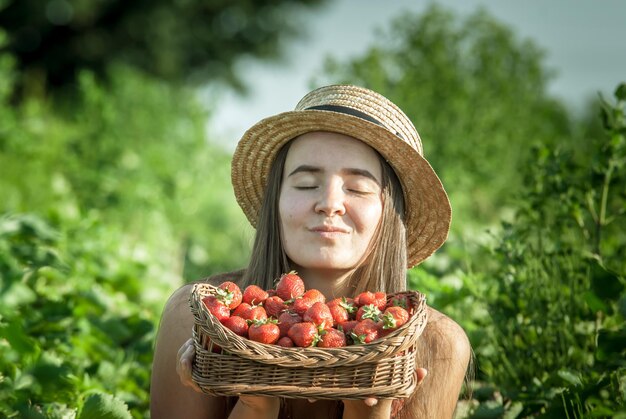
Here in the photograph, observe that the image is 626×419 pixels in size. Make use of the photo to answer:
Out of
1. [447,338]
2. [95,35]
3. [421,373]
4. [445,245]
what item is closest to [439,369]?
[447,338]

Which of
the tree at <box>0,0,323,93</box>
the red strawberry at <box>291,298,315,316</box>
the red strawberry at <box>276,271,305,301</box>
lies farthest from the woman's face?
the tree at <box>0,0,323,93</box>

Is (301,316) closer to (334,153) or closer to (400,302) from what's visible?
(400,302)

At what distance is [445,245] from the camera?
5.50 m

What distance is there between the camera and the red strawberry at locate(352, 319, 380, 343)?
6.42ft

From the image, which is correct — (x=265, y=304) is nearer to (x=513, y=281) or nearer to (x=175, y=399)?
(x=175, y=399)

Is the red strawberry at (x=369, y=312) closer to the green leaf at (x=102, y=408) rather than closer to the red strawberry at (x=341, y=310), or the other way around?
the red strawberry at (x=341, y=310)

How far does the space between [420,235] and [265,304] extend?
2.87 feet

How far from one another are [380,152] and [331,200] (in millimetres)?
265

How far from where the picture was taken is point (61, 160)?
8.27 meters

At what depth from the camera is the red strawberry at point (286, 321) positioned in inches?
78.7

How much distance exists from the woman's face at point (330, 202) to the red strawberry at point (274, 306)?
0.33 meters

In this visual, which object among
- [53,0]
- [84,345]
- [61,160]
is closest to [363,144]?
[84,345]

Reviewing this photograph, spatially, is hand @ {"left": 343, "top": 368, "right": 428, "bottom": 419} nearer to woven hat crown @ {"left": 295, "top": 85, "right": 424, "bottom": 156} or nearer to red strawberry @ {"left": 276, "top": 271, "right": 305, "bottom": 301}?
red strawberry @ {"left": 276, "top": 271, "right": 305, "bottom": 301}

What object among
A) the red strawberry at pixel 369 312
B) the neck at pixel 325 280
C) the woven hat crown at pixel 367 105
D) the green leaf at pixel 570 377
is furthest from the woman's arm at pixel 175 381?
the green leaf at pixel 570 377
